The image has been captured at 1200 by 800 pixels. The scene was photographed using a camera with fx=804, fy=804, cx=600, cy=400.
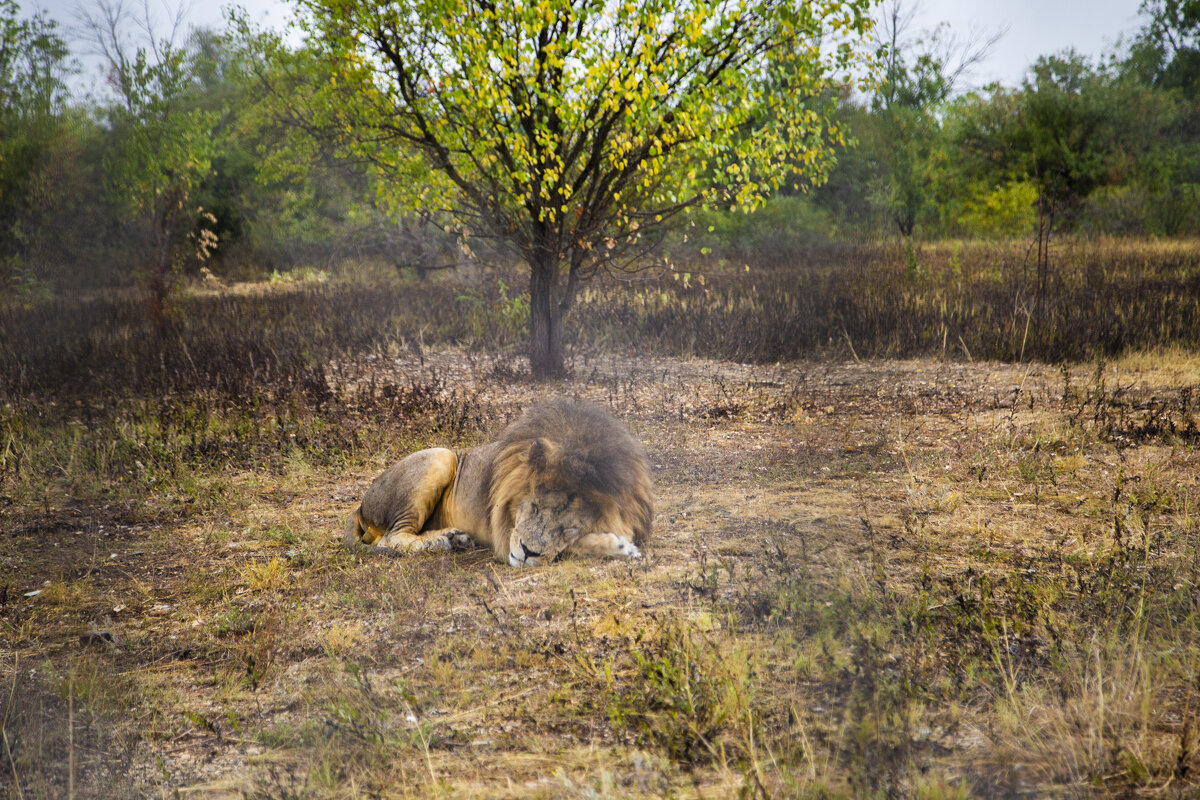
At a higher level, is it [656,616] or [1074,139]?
[1074,139]

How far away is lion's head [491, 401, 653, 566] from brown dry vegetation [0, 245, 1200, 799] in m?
0.21

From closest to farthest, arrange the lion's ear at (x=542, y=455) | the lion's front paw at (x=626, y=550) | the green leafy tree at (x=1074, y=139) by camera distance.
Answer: the lion's front paw at (x=626, y=550) < the lion's ear at (x=542, y=455) < the green leafy tree at (x=1074, y=139)

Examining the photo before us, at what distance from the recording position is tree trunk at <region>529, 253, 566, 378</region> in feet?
34.8

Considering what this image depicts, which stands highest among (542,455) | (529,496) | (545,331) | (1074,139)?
(1074,139)

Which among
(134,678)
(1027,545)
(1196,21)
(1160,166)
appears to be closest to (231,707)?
(134,678)

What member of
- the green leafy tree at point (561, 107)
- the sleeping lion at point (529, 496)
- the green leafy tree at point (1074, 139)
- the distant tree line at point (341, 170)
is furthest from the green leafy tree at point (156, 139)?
the green leafy tree at point (1074, 139)

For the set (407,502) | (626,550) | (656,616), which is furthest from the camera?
(407,502)

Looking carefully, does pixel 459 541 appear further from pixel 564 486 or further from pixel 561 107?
pixel 561 107

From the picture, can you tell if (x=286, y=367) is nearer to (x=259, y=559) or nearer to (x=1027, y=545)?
(x=259, y=559)

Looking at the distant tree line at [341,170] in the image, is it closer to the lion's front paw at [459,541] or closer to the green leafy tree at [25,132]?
the green leafy tree at [25,132]

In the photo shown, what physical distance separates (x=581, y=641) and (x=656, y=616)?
38 centimetres

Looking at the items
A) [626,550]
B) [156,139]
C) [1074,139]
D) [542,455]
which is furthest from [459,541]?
[1074,139]

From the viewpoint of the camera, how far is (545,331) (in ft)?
35.1

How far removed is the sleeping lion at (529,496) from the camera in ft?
14.4
